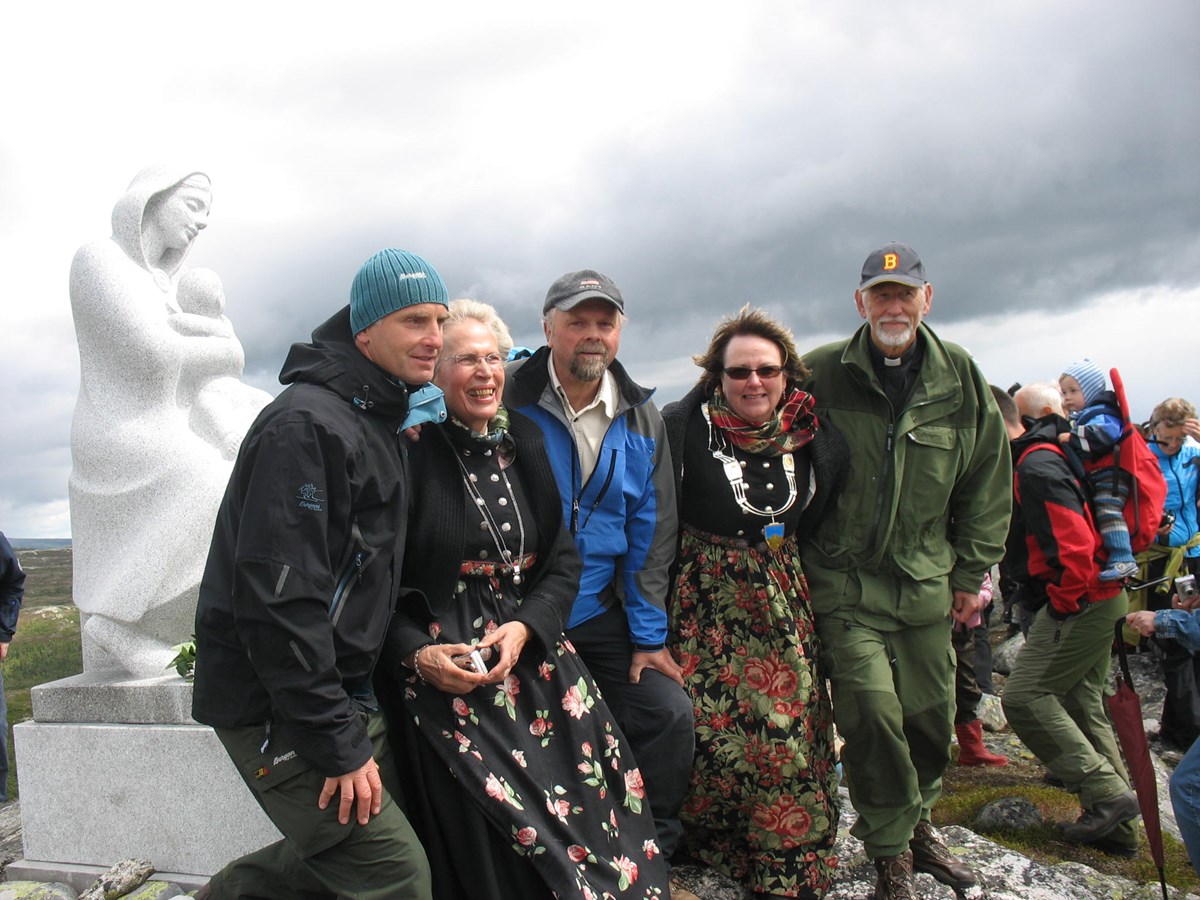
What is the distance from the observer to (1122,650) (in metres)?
4.34

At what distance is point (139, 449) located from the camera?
206 inches

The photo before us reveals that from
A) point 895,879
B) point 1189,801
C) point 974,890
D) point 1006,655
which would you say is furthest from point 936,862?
point 1006,655

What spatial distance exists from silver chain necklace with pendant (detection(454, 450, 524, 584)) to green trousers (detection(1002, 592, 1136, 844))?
11.6ft

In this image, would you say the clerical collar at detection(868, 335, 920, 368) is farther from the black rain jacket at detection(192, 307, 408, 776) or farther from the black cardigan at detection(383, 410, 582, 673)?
the black rain jacket at detection(192, 307, 408, 776)

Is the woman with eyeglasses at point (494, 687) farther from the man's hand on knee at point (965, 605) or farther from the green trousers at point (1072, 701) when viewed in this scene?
the green trousers at point (1072, 701)

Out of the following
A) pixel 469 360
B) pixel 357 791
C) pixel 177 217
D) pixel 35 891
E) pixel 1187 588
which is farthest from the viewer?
pixel 177 217

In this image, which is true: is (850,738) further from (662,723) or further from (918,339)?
(918,339)

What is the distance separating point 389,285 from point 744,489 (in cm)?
180

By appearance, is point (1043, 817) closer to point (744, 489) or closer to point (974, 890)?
point (974, 890)

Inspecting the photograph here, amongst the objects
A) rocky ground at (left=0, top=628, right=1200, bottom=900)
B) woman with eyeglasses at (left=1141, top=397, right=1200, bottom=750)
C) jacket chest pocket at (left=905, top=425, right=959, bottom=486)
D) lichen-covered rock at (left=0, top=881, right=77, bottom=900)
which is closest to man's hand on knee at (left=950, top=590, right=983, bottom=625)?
jacket chest pocket at (left=905, top=425, right=959, bottom=486)

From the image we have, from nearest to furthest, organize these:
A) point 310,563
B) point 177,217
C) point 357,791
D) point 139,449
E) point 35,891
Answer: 1. point 310,563
2. point 357,791
3. point 35,891
4. point 139,449
5. point 177,217

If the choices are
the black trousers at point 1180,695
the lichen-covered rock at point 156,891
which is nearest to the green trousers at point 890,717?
the lichen-covered rock at point 156,891

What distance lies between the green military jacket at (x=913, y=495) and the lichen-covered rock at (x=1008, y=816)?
6.65ft

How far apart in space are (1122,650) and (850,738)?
1.61m
